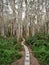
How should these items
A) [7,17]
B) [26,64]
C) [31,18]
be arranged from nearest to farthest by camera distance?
[26,64], [31,18], [7,17]

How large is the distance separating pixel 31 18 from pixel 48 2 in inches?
285

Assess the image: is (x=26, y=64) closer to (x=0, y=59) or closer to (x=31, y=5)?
(x=0, y=59)

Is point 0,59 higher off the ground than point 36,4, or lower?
lower

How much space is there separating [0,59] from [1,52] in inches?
53.8

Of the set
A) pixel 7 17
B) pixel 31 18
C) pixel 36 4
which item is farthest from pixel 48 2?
pixel 7 17

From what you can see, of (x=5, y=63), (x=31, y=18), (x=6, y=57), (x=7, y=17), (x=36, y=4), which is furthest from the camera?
(x=7, y=17)

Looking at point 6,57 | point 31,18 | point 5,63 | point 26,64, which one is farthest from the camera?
point 31,18

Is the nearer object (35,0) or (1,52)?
(1,52)

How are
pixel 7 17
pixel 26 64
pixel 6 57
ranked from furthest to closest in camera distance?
1. pixel 7 17
2. pixel 6 57
3. pixel 26 64

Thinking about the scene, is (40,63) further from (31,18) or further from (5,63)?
(31,18)

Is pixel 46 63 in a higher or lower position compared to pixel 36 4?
lower

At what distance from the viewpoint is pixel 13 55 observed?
1558cm

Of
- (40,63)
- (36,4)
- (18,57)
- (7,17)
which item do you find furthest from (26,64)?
(7,17)

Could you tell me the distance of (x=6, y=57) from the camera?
48.8 feet
